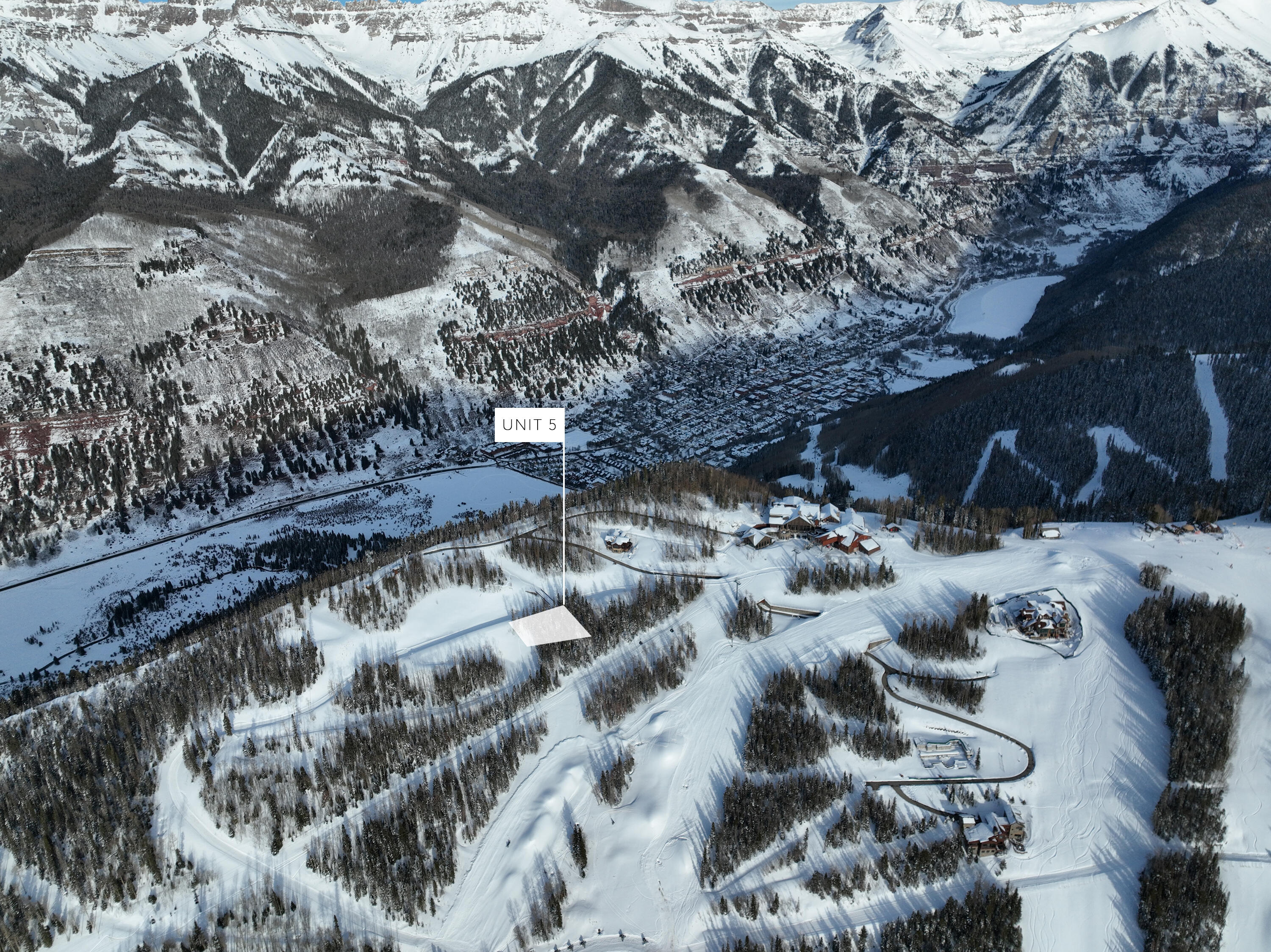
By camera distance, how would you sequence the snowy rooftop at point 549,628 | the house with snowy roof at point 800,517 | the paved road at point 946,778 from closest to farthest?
the paved road at point 946,778, the snowy rooftop at point 549,628, the house with snowy roof at point 800,517

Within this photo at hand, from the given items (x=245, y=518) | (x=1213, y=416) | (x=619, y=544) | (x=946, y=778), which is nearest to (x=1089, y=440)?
(x=1213, y=416)

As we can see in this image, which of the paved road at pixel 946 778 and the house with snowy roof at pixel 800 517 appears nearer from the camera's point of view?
the paved road at pixel 946 778

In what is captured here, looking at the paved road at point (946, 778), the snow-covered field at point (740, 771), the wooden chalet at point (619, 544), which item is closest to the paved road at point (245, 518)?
the snow-covered field at point (740, 771)

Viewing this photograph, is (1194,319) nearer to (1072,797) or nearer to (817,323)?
(817,323)

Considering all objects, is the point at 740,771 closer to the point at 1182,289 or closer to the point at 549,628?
the point at 549,628

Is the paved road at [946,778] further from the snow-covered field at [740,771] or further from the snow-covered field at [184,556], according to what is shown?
the snow-covered field at [184,556]

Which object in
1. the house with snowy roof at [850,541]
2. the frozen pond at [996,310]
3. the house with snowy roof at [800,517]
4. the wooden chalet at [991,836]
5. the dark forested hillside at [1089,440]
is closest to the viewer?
the wooden chalet at [991,836]
